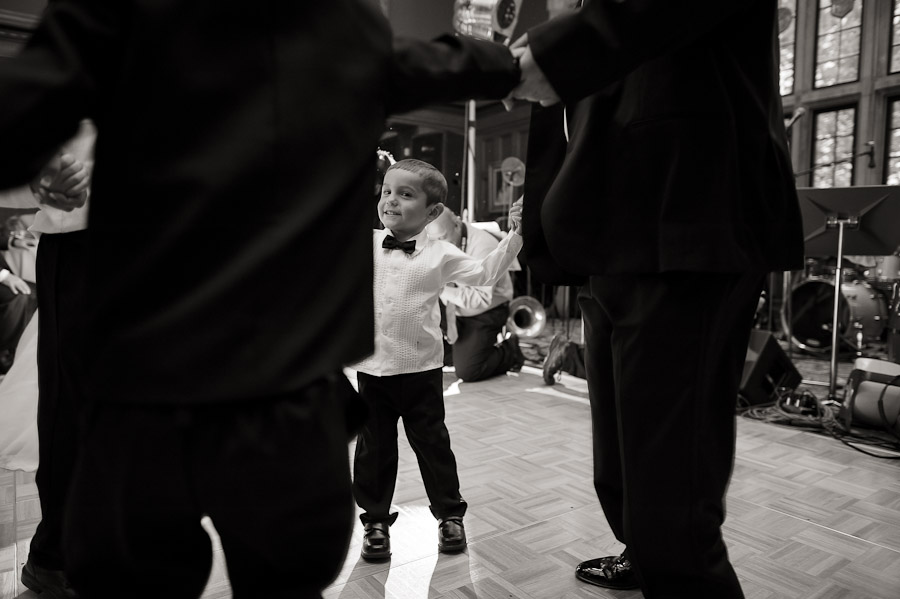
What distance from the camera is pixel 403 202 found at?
6.51ft

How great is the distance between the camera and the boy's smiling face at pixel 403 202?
1.98m

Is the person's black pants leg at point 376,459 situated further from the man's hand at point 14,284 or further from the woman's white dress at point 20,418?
the man's hand at point 14,284

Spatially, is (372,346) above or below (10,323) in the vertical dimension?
above

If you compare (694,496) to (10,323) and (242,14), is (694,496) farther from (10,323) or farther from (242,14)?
(10,323)

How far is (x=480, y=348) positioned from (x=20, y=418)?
9.95ft

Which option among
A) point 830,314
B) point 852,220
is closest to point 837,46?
point 830,314

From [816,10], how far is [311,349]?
10.6 m

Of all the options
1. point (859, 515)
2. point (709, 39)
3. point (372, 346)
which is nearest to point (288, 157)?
point (372, 346)

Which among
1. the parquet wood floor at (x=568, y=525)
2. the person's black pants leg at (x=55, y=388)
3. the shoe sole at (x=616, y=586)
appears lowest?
the parquet wood floor at (x=568, y=525)

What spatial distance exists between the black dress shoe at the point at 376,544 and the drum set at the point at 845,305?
5285 millimetres

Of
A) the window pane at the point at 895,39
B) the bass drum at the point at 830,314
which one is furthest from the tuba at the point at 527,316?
the window pane at the point at 895,39

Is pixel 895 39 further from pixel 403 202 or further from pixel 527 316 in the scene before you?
pixel 403 202

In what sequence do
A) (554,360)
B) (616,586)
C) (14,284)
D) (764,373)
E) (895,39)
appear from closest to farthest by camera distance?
(616,586)
(764,373)
(14,284)
(554,360)
(895,39)

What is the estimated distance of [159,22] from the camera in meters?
0.73
